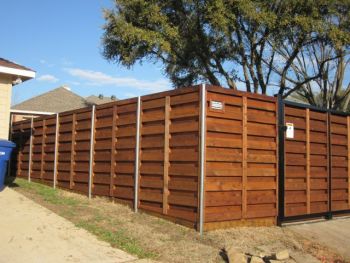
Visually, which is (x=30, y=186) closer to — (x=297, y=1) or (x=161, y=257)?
(x=161, y=257)

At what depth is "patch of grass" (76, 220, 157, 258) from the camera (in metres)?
7.10

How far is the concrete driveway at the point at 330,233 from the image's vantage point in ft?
28.1

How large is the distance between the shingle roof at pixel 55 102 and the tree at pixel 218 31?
8.80 m

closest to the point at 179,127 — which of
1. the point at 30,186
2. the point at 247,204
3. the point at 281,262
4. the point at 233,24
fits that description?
the point at 247,204

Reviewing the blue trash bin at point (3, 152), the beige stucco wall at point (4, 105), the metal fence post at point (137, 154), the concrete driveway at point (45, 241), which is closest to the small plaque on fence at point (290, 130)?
the metal fence post at point (137, 154)

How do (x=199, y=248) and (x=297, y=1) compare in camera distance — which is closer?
(x=199, y=248)

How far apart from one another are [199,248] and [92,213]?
9.54 feet

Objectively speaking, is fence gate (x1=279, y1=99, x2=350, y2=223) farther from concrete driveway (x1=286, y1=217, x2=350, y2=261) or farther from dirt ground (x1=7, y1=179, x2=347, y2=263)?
dirt ground (x1=7, y1=179, x2=347, y2=263)

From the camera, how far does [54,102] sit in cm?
2844

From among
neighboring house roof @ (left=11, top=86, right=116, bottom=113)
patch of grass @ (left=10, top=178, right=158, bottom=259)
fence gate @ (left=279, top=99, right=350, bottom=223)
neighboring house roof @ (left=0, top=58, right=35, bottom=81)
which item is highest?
neighboring house roof @ (left=11, top=86, right=116, bottom=113)

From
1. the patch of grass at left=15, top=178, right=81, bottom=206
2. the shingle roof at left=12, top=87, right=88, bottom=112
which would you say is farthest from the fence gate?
the shingle roof at left=12, top=87, right=88, bottom=112

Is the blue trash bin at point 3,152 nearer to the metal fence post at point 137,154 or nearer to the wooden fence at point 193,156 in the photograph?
the wooden fence at point 193,156

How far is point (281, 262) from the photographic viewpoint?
685 centimetres

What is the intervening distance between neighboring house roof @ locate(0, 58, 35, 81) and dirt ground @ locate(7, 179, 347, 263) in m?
4.62
